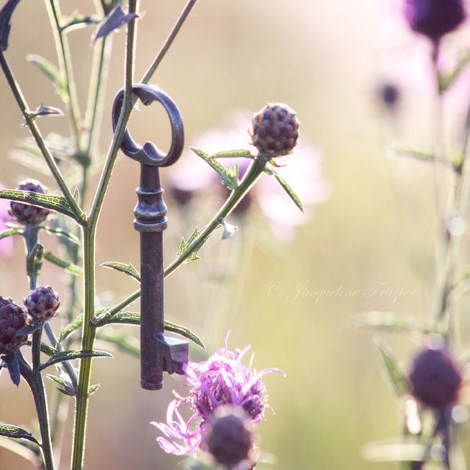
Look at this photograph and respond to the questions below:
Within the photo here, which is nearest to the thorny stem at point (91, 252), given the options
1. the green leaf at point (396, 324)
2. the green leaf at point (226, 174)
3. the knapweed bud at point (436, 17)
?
the green leaf at point (226, 174)

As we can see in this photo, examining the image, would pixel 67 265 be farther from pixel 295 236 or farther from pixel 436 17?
pixel 295 236

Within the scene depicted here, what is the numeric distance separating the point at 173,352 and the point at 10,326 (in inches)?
6.6

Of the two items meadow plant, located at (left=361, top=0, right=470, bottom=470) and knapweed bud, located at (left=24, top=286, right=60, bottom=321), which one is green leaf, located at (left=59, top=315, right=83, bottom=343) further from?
meadow plant, located at (left=361, top=0, right=470, bottom=470)

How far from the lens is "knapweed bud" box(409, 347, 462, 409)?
876 millimetres

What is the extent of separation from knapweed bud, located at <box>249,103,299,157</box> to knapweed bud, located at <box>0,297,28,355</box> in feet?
1.04

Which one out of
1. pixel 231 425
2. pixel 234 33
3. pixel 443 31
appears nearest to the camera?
pixel 231 425

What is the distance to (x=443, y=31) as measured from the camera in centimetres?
161

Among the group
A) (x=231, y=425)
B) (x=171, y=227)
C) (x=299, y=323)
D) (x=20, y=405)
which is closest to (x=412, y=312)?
(x=299, y=323)

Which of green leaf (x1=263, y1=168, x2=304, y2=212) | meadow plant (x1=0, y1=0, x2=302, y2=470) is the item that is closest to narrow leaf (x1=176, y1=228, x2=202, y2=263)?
meadow plant (x1=0, y1=0, x2=302, y2=470)

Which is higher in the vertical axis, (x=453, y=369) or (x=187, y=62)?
(x=187, y=62)

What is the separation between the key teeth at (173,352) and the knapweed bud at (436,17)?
0.93 metres

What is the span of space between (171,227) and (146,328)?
1553mm

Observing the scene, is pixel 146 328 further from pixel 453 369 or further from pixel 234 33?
pixel 234 33

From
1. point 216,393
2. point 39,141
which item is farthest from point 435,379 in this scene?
point 39,141
